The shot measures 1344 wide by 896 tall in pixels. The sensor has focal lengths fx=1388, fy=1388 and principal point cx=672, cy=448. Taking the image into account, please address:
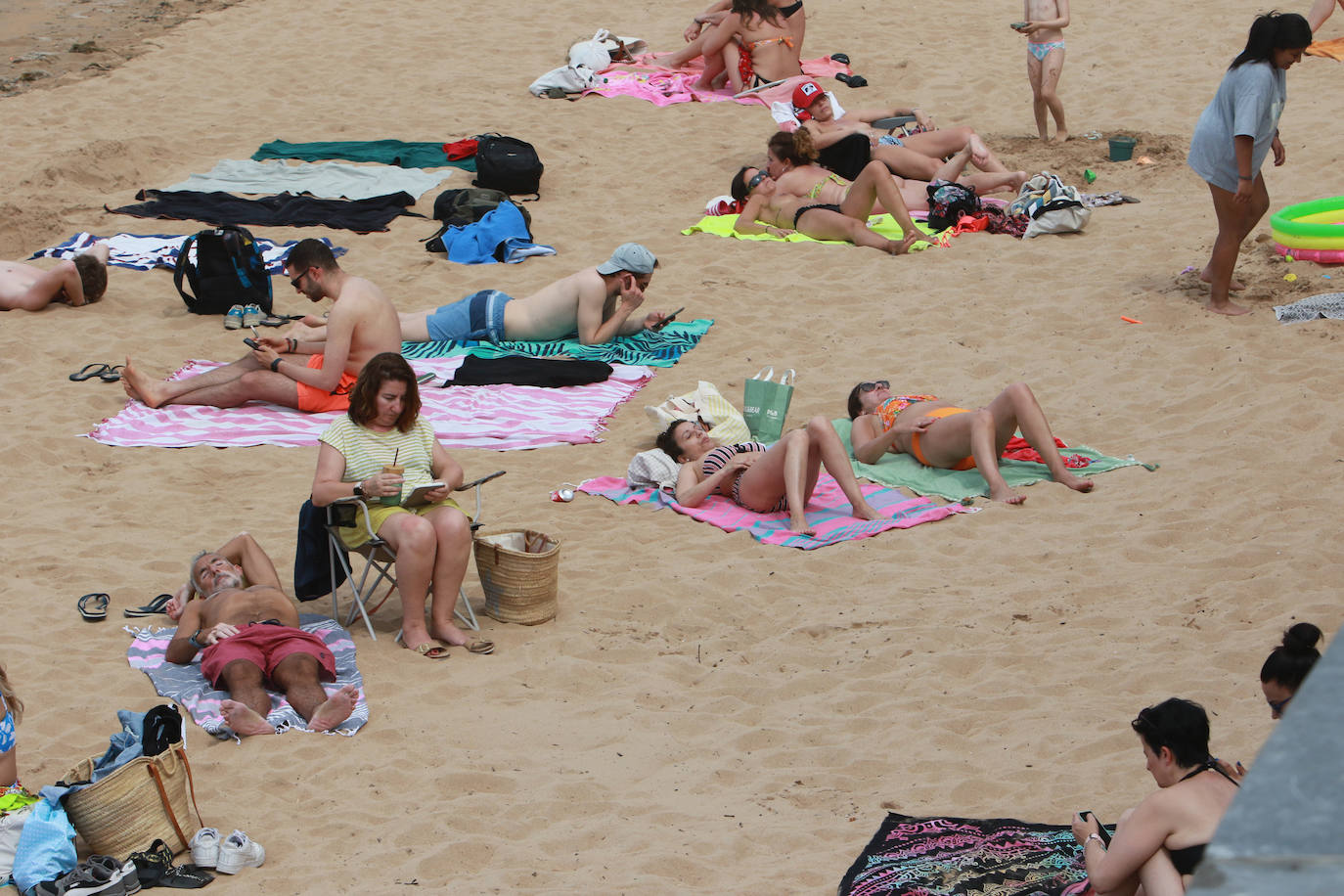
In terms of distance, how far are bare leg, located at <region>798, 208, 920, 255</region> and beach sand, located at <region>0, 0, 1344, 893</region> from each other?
0.55ft

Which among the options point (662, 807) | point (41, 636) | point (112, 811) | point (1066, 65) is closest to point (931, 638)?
point (662, 807)

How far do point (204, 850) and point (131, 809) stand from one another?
233 mm

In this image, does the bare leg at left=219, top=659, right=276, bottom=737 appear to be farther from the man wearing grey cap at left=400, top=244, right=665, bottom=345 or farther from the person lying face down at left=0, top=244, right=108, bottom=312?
the person lying face down at left=0, top=244, right=108, bottom=312

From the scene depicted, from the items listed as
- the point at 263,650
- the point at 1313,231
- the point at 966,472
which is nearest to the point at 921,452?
the point at 966,472

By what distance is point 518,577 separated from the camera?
5449mm

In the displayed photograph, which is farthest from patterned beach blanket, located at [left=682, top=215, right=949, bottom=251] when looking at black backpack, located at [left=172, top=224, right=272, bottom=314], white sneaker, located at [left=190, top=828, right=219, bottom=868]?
white sneaker, located at [left=190, top=828, right=219, bottom=868]

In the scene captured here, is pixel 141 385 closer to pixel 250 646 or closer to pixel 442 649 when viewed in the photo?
pixel 250 646

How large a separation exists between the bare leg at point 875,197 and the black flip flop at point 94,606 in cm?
607

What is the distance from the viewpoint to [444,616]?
5426mm

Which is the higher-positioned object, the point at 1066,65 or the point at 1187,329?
the point at 1066,65

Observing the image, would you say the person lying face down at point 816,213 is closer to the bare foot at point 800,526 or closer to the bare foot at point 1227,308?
the bare foot at point 1227,308

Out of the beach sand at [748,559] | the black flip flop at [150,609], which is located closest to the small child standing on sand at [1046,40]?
the beach sand at [748,559]

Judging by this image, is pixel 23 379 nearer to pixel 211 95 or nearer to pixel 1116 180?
pixel 211 95

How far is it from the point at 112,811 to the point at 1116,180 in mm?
9089
